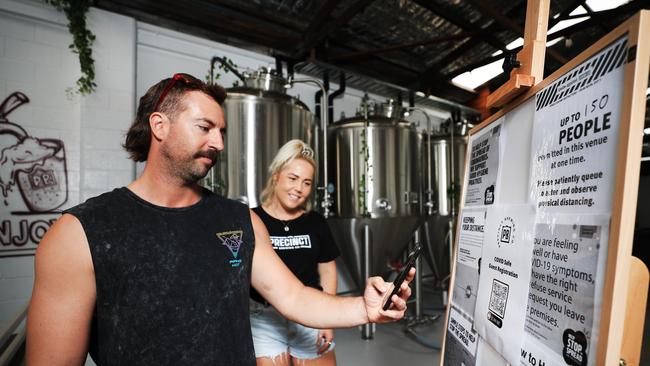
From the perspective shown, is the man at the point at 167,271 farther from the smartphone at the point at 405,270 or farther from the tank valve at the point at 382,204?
the tank valve at the point at 382,204

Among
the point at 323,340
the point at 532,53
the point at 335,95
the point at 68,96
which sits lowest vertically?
the point at 323,340

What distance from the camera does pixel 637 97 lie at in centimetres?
58


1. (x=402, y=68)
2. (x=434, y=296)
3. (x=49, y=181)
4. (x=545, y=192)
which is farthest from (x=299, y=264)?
(x=434, y=296)

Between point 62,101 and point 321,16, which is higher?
point 321,16

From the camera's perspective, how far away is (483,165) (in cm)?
118

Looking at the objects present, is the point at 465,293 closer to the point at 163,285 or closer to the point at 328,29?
the point at 163,285

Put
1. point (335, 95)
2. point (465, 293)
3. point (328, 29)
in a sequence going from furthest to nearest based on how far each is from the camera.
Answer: point (335, 95)
point (328, 29)
point (465, 293)

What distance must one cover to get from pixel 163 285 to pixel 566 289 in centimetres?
103

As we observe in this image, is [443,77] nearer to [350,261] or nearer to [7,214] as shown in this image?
[350,261]

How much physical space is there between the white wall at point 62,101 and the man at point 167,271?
2.24 meters

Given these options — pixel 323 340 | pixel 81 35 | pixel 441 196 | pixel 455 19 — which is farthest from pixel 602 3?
pixel 81 35

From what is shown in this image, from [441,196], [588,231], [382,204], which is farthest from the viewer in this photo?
[441,196]

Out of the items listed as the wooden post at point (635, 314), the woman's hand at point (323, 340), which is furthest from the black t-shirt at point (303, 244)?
the wooden post at point (635, 314)

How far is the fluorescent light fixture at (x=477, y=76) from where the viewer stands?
17.3 feet
